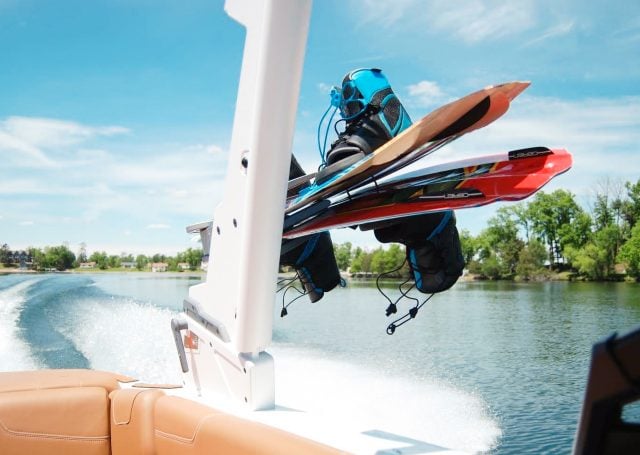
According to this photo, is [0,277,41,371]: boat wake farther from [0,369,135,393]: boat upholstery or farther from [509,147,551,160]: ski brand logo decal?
[509,147,551,160]: ski brand logo decal

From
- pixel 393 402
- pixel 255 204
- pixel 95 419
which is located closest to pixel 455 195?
pixel 255 204

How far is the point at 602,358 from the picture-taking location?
0.41 m

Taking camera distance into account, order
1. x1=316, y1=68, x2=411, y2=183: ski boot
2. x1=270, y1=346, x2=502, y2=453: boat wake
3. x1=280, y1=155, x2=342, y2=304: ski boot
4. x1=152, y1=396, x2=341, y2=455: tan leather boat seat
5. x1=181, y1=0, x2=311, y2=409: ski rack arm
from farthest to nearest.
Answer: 1. x1=270, y1=346, x2=502, y2=453: boat wake
2. x1=280, y1=155, x2=342, y2=304: ski boot
3. x1=316, y1=68, x2=411, y2=183: ski boot
4. x1=181, y1=0, x2=311, y2=409: ski rack arm
5. x1=152, y1=396, x2=341, y2=455: tan leather boat seat

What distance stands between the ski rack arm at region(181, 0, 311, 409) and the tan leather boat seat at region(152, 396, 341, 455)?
0.53ft

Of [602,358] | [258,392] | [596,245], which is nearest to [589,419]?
[602,358]

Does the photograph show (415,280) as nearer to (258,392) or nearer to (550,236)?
(258,392)

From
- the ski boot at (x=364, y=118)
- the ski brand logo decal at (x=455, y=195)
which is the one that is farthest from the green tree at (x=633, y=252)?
the ski brand logo decal at (x=455, y=195)

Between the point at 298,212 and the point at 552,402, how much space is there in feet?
20.0

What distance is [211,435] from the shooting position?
149cm

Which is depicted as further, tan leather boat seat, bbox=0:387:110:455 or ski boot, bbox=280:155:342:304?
ski boot, bbox=280:155:342:304

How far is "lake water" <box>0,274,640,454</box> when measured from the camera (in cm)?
577

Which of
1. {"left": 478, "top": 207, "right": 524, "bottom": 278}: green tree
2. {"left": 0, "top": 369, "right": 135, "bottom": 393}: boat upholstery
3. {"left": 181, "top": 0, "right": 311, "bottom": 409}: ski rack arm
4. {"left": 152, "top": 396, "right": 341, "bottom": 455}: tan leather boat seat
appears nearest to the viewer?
{"left": 152, "top": 396, "right": 341, "bottom": 455}: tan leather boat seat

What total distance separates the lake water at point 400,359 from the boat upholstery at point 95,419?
0.70 meters

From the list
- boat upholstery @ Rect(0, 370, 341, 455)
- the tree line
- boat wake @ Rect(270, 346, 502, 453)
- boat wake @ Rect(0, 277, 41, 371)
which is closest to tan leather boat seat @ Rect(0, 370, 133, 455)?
boat upholstery @ Rect(0, 370, 341, 455)
